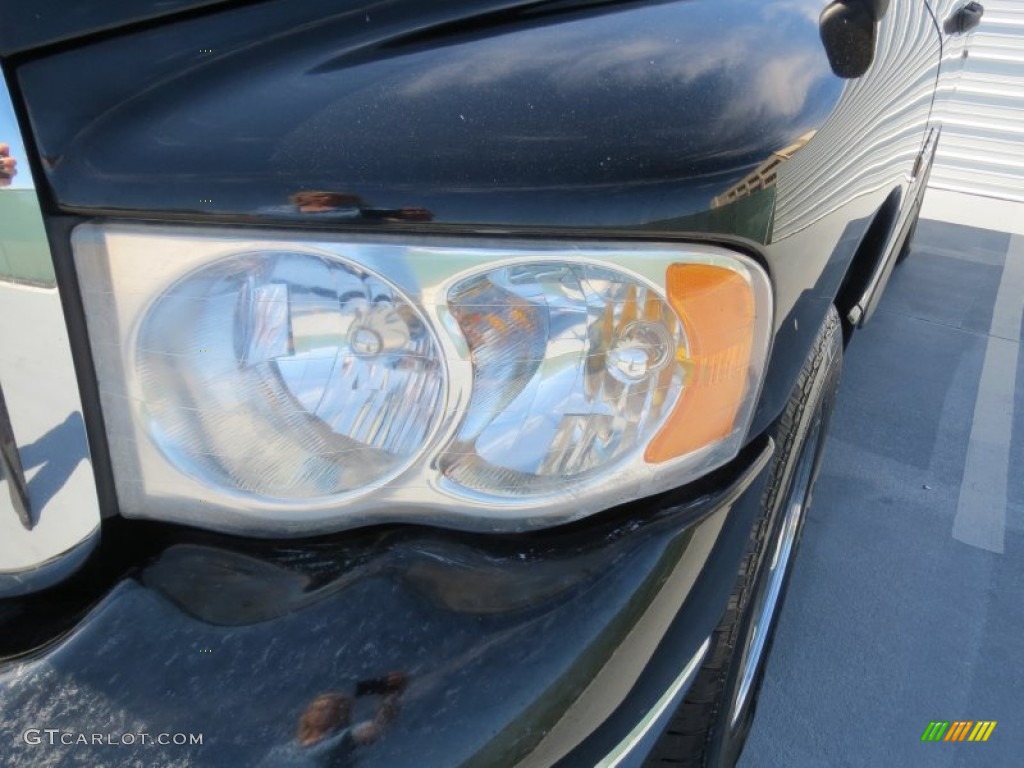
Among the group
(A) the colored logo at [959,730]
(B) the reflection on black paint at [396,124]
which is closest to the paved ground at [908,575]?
(A) the colored logo at [959,730]

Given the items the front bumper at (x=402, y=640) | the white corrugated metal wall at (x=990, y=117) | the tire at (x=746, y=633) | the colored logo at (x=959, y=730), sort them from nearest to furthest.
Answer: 1. the front bumper at (x=402, y=640)
2. the tire at (x=746, y=633)
3. the colored logo at (x=959, y=730)
4. the white corrugated metal wall at (x=990, y=117)

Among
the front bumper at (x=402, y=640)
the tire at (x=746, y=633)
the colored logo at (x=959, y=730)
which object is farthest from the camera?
the colored logo at (x=959, y=730)

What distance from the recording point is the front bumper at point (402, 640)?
2.68 feet

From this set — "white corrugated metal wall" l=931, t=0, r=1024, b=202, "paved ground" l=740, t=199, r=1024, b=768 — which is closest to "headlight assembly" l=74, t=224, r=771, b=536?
"paved ground" l=740, t=199, r=1024, b=768

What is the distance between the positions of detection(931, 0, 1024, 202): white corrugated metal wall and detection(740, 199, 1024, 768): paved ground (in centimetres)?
355

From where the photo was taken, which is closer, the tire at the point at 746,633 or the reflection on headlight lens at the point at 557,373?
the reflection on headlight lens at the point at 557,373

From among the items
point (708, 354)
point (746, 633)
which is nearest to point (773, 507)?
point (746, 633)

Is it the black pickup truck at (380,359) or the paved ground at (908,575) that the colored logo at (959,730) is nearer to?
the paved ground at (908,575)

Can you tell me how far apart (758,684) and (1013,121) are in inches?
257

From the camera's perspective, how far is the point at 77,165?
0.82 metres

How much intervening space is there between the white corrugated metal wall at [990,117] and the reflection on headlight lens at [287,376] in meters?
6.70

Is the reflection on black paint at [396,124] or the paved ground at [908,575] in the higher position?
the reflection on black paint at [396,124]

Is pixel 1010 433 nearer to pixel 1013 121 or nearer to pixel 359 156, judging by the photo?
pixel 359 156

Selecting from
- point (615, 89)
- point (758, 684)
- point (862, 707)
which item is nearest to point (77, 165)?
point (615, 89)
